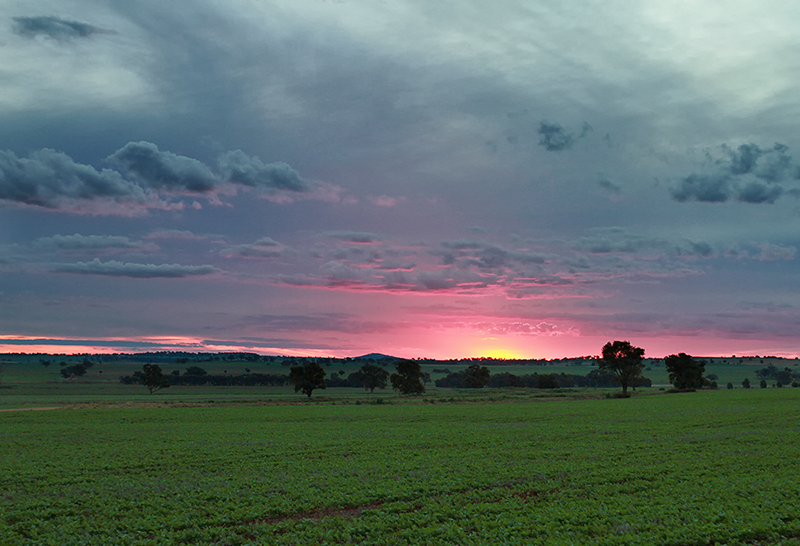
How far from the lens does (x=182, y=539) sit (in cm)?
1908

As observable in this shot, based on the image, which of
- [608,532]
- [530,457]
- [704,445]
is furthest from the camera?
[704,445]

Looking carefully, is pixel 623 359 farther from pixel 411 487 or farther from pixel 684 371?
pixel 411 487

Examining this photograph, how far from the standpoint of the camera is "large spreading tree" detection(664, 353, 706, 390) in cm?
16112

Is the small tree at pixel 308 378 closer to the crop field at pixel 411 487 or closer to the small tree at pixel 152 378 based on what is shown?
the small tree at pixel 152 378

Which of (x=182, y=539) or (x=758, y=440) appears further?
(x=758, y=440)

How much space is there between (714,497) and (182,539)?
863 inches

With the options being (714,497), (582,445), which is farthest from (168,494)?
(582,445)

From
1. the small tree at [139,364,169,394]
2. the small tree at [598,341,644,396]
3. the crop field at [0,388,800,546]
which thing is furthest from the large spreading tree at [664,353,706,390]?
the small tree at [139,364,169,394]

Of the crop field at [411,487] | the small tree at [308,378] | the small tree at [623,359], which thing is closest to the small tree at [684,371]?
the small tree at [623,359]

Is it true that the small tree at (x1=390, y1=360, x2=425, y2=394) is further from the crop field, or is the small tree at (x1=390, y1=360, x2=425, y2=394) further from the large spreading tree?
the crop field

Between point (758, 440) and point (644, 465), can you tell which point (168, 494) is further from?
point (758, 440)

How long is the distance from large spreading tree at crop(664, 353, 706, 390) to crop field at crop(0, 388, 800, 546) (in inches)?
4794

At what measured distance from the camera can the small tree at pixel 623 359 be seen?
149 m

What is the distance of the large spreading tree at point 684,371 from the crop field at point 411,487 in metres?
122
